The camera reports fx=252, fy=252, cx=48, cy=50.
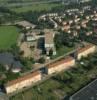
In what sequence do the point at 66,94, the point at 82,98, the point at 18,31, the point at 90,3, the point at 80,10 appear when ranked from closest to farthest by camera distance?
1. the point at 82,98
2. the point at 66,94
3. the point at 18,31
4. the point at 80,10
5. the point at 90,3

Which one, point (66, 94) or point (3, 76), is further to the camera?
point (3, 76)

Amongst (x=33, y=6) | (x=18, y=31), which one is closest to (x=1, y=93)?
(x=18, y=31)

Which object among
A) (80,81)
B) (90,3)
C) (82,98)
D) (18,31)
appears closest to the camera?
(82,98)

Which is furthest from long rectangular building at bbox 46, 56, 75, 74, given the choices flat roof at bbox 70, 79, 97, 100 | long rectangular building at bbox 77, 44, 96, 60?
flat roof at bbox 70, 79, 97, 100

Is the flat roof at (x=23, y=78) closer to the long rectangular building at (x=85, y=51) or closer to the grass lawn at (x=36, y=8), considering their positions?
the long rectangular building at (x=85, y=51)

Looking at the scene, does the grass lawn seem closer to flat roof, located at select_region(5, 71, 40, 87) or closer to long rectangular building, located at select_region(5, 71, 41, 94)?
flat roof, located at select_region(5, 71, 40, 87)

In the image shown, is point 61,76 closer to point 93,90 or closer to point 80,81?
point 80,81

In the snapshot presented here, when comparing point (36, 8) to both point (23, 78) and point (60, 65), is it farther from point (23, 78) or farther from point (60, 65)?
point (23, 78)

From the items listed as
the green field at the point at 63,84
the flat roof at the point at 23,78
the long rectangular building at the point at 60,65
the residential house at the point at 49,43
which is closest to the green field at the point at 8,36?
the residential house at the point at 49,43
